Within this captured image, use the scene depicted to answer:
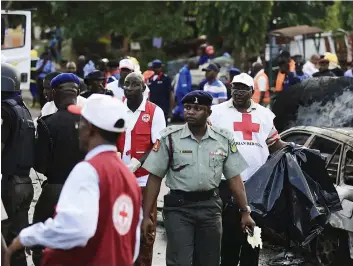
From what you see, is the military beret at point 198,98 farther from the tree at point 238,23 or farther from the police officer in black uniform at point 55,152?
the tree at point 238,23

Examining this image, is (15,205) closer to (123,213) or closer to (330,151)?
(123,213)

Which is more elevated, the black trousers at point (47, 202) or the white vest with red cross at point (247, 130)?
the white vest with red cross at point (247, 130)

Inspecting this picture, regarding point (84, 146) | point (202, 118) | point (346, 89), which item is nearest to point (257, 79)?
point (346, 89)

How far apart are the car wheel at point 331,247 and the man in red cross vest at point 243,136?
1024 mm

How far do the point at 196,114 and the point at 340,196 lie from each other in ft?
7.67

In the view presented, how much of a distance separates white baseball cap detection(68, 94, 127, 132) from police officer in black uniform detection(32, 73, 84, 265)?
211cm

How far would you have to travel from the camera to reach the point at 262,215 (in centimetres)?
Result: 848

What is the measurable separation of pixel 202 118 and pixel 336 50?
68.3 feet

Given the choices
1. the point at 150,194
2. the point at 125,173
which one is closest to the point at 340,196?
the point at 150,194

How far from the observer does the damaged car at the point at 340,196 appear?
906 centimetres

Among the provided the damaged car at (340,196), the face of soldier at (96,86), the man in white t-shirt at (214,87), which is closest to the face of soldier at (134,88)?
the damaged car at (340,196)

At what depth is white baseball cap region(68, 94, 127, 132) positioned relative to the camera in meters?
5.05

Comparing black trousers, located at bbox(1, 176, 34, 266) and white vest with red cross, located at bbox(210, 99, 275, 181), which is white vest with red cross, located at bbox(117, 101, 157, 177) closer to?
white vest with red cross, located at bbox(210, 99, 275, 181)

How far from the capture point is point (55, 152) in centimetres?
720
